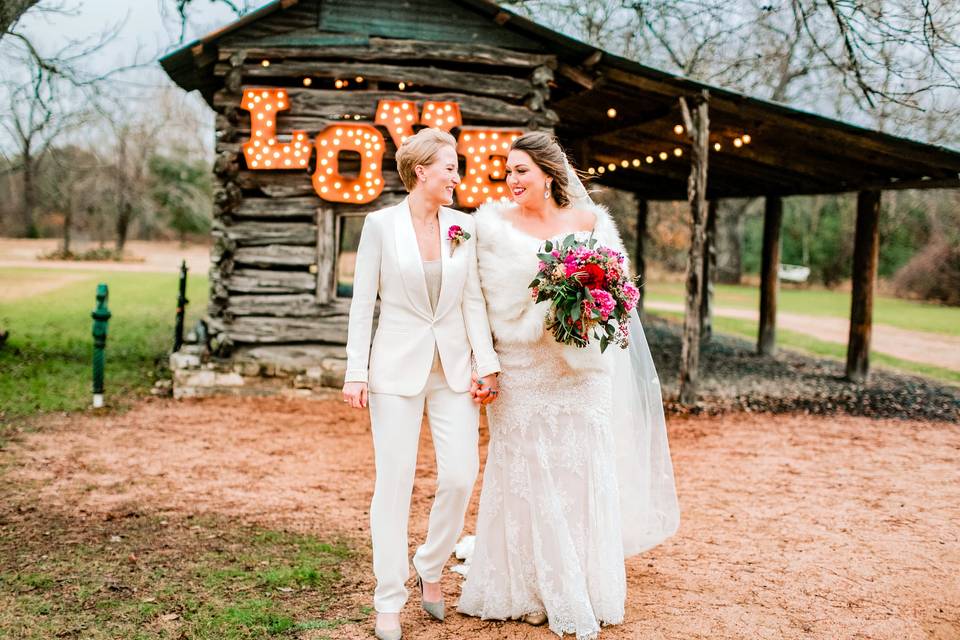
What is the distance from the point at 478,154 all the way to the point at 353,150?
1.43 metres

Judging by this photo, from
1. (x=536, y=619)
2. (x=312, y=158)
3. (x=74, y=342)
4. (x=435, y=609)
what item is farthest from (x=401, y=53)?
(x=74, y=342)

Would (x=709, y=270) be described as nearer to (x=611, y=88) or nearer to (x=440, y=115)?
(x=611, y=88)

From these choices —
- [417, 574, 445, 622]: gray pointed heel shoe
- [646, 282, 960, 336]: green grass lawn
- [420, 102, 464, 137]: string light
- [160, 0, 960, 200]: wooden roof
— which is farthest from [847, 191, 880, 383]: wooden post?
[646, 282, 960, 336]: green grass lawn

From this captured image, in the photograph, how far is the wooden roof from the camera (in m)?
9.00

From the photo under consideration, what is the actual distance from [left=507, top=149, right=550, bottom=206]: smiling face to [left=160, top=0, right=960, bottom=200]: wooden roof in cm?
541

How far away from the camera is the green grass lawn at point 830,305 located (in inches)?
896

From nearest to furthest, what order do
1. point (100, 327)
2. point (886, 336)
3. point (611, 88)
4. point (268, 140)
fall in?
1. point (100, 327)
2. point (268, 140)
3. point (611, 88)
4. point (886, 336)

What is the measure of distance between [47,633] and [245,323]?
20.1ft

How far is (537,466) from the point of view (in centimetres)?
378

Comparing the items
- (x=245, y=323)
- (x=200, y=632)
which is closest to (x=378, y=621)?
(x=200, y=632)

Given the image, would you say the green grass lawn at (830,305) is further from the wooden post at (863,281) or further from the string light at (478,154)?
the string light at (478,154)

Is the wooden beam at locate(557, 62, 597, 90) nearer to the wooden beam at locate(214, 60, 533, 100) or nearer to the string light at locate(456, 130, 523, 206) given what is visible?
the wooden beam at locate(214, 60, 533, 100)

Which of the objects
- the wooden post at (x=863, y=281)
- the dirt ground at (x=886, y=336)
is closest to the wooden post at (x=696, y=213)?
the wooden post at (x=863, y=281)

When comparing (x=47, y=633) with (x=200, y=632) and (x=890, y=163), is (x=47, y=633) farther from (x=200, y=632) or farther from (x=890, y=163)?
(x=890, y=163)
